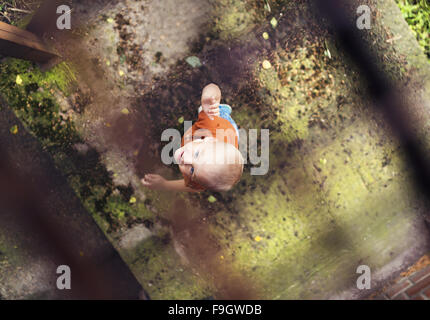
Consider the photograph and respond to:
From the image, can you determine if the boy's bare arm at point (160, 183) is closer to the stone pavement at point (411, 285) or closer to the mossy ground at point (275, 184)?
the mossy ground at point (275, 184)

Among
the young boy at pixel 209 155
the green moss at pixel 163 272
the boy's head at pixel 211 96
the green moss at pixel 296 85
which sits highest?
the green moss at pixel 296 85

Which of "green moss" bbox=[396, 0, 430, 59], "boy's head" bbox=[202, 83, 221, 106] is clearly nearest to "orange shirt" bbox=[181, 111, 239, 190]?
"boy's head" bbox=[202, 83, 221, 106]

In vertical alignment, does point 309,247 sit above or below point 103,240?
below

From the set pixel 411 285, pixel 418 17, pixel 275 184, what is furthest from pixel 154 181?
pixel 418 17

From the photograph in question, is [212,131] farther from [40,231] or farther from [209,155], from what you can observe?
[40,231]

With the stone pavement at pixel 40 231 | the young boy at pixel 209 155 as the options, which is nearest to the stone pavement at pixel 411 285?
the young boy at pixel 209 155
